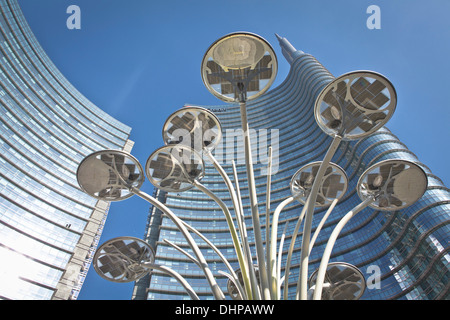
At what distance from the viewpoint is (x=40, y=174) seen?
48.3 meters

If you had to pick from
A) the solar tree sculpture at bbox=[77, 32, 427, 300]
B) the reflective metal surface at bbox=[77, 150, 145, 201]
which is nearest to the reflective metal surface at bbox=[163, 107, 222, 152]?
the solar tree sculpture at bbox=[77, 32, 427, 300]

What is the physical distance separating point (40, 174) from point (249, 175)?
157 feet

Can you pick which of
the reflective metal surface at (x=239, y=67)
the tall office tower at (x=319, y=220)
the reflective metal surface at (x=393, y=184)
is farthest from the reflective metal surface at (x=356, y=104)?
the tall office tower at (x=319, y=220)

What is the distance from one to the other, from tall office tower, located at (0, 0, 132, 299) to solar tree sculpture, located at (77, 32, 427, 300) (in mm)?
32958

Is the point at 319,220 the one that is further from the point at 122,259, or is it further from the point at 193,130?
the point at 193,130

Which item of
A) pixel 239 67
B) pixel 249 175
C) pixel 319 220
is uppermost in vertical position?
pixel 319 220

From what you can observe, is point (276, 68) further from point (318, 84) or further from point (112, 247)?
point (318, 84)

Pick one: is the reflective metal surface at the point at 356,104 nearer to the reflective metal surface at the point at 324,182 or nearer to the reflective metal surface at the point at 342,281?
the reflective metal surface at the point at 324,182

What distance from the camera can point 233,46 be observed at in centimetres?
1080

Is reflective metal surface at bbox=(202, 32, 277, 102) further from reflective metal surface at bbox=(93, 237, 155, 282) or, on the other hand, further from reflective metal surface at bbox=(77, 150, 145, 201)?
reflective metal surface at bbox=(93, 237, 155, 282)

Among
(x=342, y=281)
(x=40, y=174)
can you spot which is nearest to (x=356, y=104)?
(x=342, y=281)

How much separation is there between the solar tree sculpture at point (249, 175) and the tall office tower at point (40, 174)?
33.0 metres
